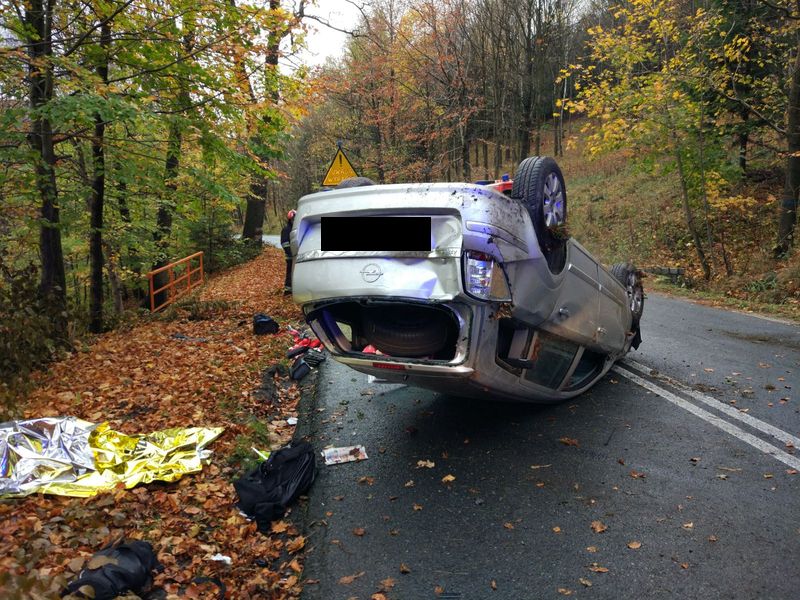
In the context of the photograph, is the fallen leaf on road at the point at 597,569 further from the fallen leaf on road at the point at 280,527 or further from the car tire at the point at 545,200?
the car tire at the point at 545,200

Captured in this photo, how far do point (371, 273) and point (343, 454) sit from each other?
6.05 feet

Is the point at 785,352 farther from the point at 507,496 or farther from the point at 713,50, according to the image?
the point at 713,50

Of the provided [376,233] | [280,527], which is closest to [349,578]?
[280,527]

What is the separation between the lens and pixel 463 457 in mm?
4117

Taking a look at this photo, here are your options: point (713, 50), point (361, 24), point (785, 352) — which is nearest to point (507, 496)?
point (785, 352)

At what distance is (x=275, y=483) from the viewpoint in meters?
3.86

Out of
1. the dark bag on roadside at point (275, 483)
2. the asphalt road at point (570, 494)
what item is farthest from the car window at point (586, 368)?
the dark bag on roadside at point (275, 483)

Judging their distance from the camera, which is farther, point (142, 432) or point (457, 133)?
point (457, 133)

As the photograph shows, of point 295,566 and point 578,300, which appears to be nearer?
point 295,566

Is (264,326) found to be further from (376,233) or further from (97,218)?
(376,233)

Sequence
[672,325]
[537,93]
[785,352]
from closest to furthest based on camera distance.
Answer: [785,352]
[672,325]
[537,93]

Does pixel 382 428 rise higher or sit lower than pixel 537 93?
lower

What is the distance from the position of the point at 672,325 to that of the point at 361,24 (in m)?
16.2

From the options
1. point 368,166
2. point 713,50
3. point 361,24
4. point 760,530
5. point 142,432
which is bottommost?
point 142,432
